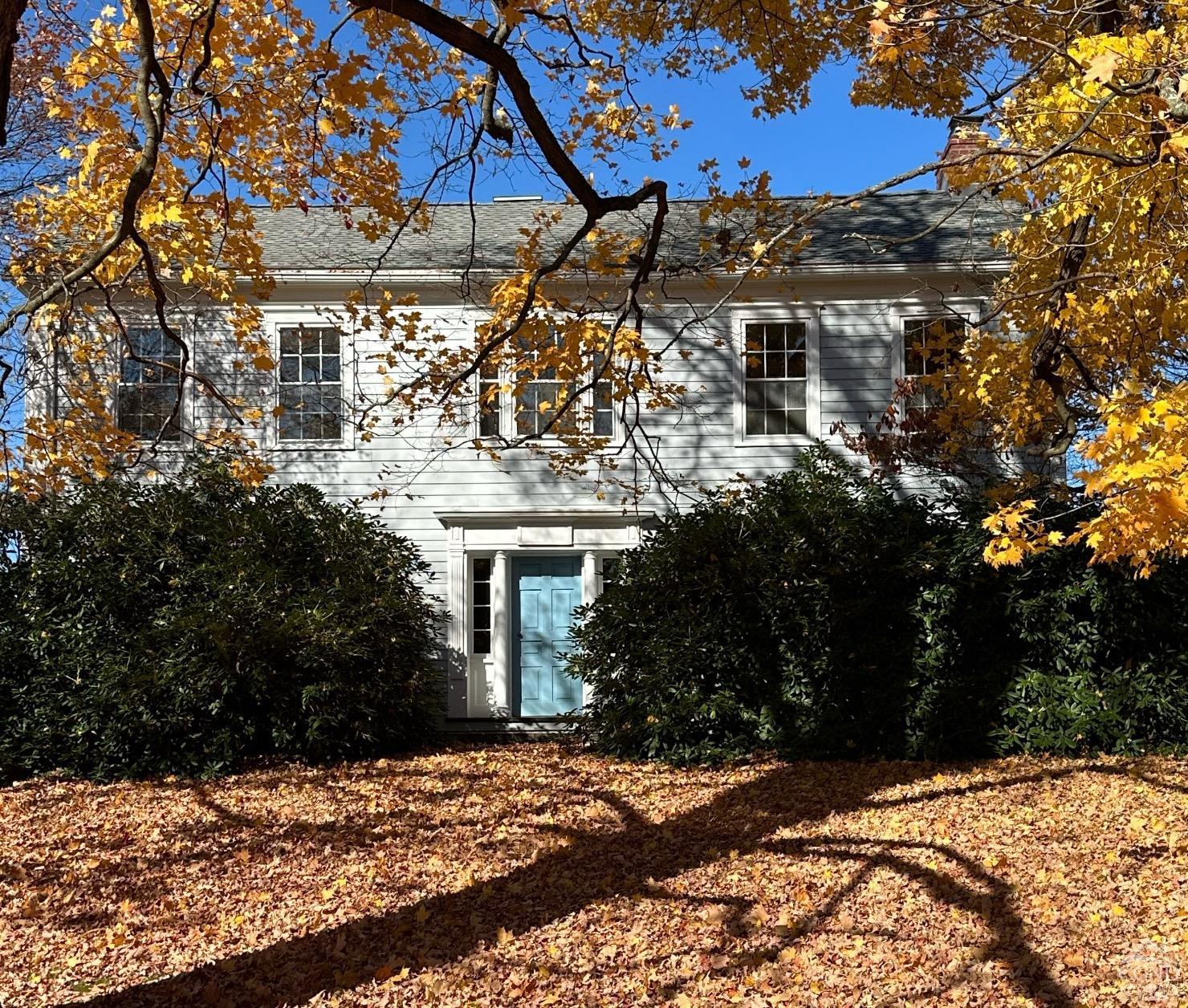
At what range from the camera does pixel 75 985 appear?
5.71 meters

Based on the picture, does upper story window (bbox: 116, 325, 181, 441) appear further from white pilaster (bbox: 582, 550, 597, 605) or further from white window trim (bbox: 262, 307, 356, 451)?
white pilaster (bbox: 582, 550, 597, 605)

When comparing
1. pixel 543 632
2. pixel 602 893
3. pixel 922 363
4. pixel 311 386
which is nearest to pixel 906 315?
pixel 922 363

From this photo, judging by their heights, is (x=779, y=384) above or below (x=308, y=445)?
above

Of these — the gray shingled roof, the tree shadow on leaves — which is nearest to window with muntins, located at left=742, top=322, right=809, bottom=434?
the gray shingled roof

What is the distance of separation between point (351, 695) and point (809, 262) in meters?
7.43

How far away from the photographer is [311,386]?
13531mm

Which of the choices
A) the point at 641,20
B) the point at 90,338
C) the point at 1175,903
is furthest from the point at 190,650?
the point at 1175,903

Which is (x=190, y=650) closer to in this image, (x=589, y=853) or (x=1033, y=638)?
(x=589, y=853)

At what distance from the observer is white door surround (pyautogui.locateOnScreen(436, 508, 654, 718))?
13.1m

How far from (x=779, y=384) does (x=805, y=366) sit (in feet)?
1.30

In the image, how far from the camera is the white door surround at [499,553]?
13102 millimetres

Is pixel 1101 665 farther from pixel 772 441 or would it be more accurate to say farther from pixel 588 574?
pixel 588 574

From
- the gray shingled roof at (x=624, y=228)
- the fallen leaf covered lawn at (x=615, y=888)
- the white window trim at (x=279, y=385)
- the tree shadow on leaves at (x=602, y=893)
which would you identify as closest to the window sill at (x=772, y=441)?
the gray shingled roof at (x=624, y=228)

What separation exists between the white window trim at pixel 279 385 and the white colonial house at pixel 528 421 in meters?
0.02
